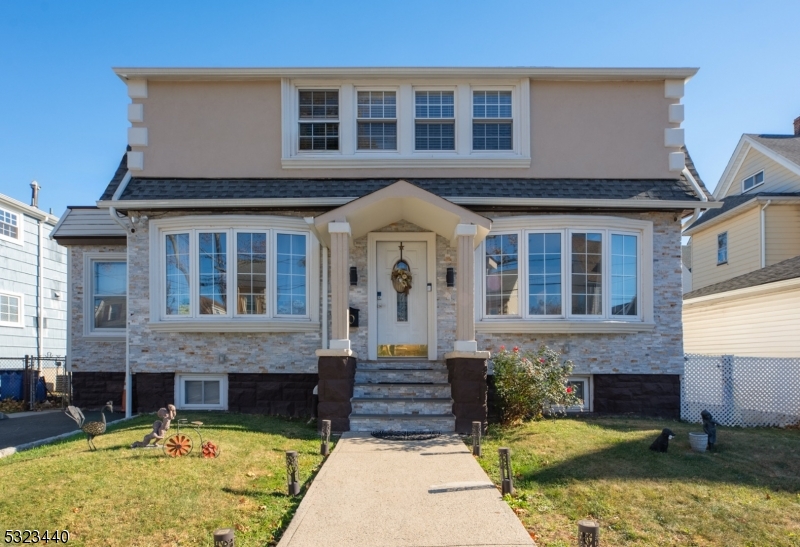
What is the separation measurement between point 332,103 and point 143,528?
8186mm

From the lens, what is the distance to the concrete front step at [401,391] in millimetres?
9570

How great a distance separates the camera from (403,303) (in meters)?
10.7

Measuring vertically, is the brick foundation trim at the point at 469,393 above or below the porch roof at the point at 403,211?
below

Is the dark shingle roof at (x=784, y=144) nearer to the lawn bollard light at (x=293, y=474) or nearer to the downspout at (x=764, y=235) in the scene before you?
the downspout at (x=764, y=235)

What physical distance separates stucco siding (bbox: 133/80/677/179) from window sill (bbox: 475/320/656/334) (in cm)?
265

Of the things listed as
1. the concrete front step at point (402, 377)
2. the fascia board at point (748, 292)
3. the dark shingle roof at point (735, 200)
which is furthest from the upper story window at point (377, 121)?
the dark shingle roof at point (735, 200)

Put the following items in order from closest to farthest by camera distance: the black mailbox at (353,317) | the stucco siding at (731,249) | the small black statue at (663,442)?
the small black statue at (663,442) → the black mailbox at (353,317) → the stucco siding at (731,249)

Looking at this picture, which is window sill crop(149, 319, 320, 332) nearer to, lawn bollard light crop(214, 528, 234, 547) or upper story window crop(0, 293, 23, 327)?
lawn bollard light crop(214, 528, 234, 547)

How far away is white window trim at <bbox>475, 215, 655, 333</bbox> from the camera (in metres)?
10.2

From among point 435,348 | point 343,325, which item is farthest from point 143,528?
point 435,348

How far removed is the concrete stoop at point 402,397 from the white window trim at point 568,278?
1.26 meters

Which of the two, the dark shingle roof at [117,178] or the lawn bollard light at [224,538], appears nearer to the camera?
the lawn bollard light at [224,538]

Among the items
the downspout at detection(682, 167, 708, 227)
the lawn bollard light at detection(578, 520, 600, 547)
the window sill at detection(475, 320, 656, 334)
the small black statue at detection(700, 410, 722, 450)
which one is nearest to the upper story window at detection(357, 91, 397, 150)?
the window sill at detection(475, 320, 656, 334)

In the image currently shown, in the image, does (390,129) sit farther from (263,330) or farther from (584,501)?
(584,501)
